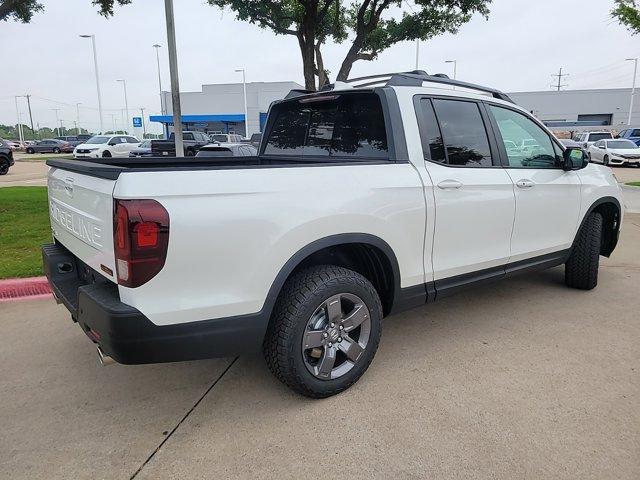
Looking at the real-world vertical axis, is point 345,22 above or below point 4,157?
above

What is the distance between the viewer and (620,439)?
246cm

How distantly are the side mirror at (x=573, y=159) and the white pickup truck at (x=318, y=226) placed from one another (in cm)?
2

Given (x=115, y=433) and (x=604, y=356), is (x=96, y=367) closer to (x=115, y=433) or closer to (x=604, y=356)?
(x=115, y=433)

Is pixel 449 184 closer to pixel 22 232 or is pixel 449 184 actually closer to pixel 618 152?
pixel 22 232

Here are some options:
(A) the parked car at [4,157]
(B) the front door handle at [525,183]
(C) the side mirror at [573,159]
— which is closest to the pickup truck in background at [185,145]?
(A) the parked car at [4,157]

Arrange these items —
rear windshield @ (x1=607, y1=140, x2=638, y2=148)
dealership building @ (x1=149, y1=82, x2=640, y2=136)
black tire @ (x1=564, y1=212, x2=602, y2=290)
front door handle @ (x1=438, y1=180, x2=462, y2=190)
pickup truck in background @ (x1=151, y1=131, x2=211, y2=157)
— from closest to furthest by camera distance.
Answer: front door handle @ (x1=438, y1=180, x2=462, y2=190)
black tire @ (x1=564, y1=212, x2=602, y2=290)
pickup truck in background @ (x1=151, y1=131, x2=211, y2=157)
rear windshield @ (x1=607, y1=140, x2=638, y2=148)
dealership building @ (x1=149, y1=82, x2=640, y2=136)

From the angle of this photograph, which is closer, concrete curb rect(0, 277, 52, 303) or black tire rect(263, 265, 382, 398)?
black tire rect(263, 265, 382, 398)

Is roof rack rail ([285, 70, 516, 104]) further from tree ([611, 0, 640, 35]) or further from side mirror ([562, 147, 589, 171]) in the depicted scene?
tree ([611, 0, 640, 35])

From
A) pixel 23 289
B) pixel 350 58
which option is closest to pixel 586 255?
pixel 23 289

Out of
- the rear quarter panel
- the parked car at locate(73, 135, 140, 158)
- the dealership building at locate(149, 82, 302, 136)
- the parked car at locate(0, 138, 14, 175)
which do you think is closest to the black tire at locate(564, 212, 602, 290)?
the rear quarter panel

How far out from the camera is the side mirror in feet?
13.5

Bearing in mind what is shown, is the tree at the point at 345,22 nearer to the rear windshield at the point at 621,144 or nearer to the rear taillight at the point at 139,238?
the rear taillight at the point at 139,238

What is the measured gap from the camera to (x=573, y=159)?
13.5 feet

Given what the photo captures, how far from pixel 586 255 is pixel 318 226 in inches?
129
